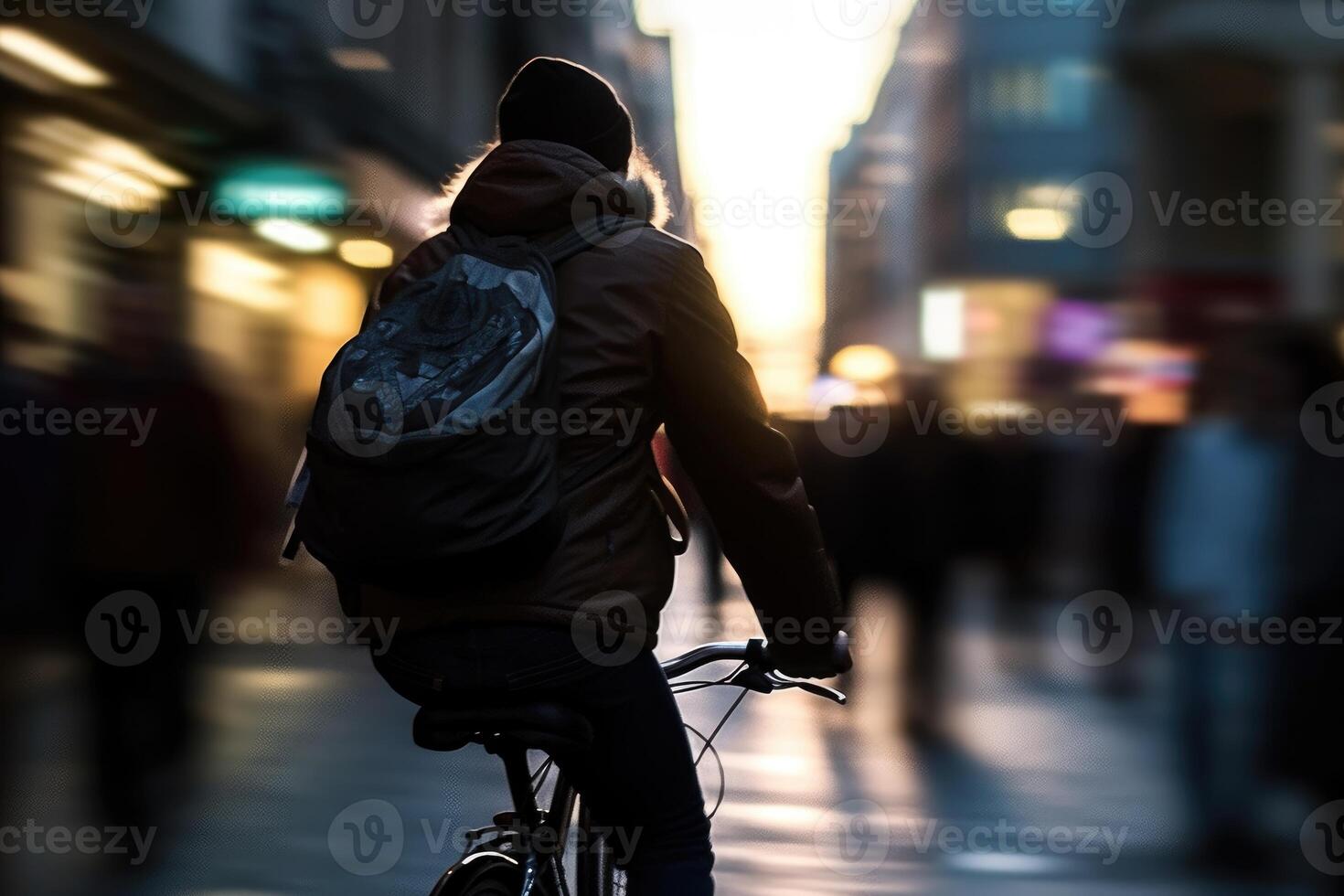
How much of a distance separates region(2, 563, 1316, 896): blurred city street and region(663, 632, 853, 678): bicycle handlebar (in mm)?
2566

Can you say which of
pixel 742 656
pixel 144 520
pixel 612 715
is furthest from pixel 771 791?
pixel 612 715

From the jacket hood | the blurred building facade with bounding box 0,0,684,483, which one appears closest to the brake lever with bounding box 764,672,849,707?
the jacket hood

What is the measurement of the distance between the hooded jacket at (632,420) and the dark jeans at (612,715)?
0.05 metres

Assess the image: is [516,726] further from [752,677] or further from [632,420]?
[752,677]

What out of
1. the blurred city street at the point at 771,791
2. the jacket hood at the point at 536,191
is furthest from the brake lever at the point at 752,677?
Answer: the blurred city street at the point at 771,791

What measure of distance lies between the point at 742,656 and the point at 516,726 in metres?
0.68

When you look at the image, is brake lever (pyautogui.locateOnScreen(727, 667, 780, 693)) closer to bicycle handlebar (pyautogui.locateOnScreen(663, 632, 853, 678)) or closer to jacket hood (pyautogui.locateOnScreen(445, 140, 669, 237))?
bicycle handlebar (pyautogui.locateOnScreen(663, 632, 853, 678))

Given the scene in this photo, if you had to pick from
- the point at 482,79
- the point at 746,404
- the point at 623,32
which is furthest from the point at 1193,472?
the point at 623,32

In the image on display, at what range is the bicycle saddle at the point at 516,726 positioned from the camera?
270 cm

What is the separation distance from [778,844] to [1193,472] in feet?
7.08

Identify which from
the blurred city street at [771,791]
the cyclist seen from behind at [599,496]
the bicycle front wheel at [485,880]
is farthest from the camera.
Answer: the blurred city street at [771,791]

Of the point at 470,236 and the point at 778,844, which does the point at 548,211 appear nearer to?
the point at 470,236

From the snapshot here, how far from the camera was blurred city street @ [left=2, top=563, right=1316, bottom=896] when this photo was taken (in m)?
6.06

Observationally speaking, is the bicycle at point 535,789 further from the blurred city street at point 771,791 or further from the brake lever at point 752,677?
the blurred city street at point 771,791
